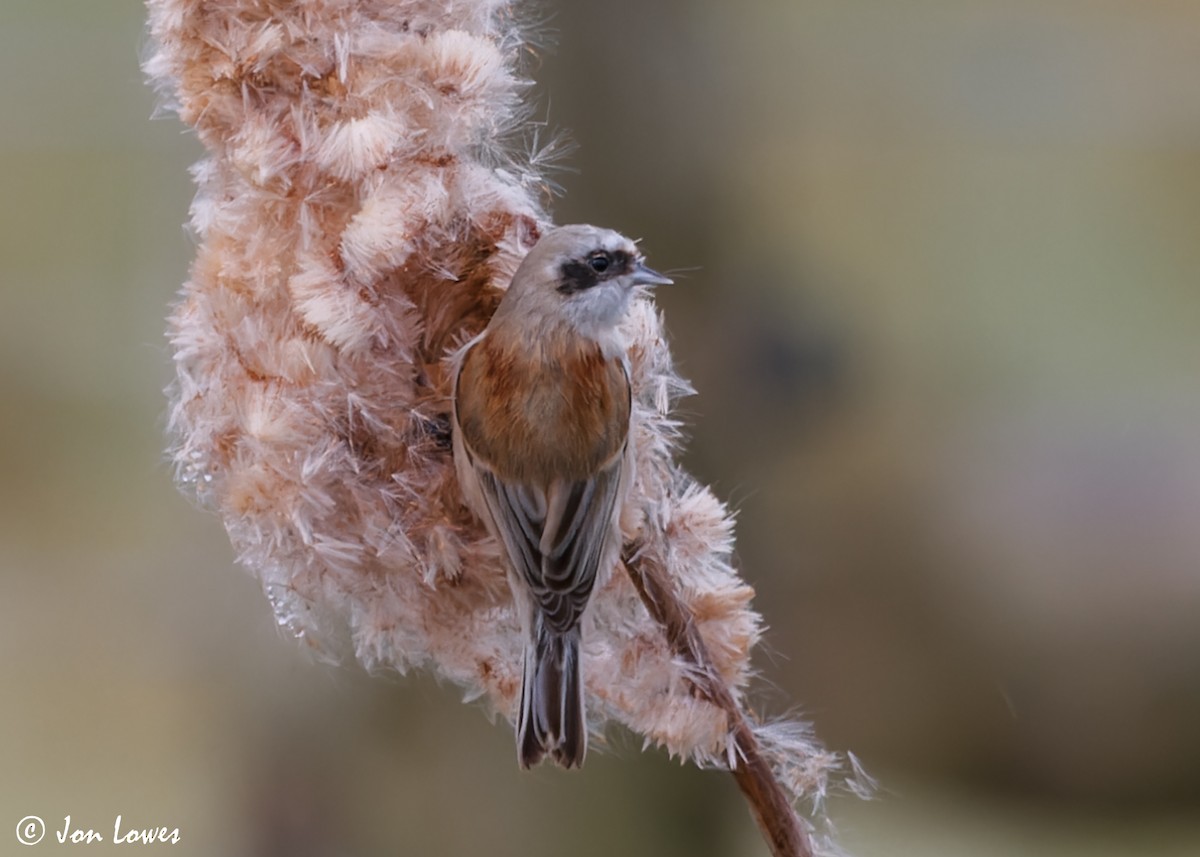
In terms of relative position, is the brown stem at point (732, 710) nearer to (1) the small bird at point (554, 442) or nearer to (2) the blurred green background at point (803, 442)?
(1) the small bird at point (554, 442)

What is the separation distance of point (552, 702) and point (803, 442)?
→ 72 centimetres

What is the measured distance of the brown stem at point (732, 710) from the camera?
20.3 inches

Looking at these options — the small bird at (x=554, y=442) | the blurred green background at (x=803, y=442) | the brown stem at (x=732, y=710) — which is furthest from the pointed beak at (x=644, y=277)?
the blurred green background at (x=803, y=442)

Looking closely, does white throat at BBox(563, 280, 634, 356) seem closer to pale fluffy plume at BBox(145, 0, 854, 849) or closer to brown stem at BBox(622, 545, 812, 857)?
pale fluffy plume at BBox(145, 0, 854, 849)

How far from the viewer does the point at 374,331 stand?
20.5 inches

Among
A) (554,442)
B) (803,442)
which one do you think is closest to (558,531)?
(554,442)

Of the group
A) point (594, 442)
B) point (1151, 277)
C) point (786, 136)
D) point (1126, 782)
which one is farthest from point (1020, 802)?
point (594, 442)

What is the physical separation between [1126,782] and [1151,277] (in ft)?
2.09

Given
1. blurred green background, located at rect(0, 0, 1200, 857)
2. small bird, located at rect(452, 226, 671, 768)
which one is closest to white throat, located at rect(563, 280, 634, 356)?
small bird, located at rect(452, 226, 671, 768)

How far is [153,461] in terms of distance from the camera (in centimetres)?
106

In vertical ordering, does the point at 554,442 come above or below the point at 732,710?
above

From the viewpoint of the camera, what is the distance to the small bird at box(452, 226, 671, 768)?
52 cm

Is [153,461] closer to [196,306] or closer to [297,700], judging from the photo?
[297,700]

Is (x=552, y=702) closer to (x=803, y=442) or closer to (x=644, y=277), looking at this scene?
(x=644, y=277)
